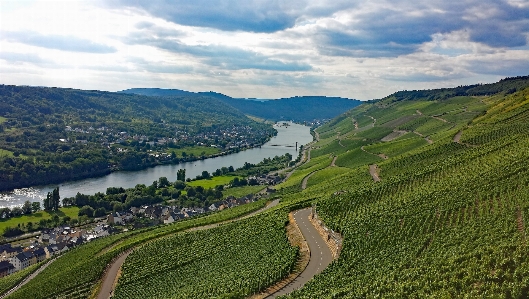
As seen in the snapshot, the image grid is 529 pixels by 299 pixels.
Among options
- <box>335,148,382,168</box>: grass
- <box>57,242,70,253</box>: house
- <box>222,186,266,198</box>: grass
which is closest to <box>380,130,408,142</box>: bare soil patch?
<box>335,148,382,168</box>: grass

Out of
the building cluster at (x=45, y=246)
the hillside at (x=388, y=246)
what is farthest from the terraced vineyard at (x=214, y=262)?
the building cluster at (x=45, y=246)

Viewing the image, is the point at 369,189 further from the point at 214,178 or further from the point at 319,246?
the point at 214,178

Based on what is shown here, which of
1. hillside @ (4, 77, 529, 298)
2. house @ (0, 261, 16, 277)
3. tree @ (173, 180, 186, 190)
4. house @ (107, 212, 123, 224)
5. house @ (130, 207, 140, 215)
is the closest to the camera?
hillside @ (4, 77, 529, 298)

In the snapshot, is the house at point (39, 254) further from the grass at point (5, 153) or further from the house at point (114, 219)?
the grass at point (5, 153)

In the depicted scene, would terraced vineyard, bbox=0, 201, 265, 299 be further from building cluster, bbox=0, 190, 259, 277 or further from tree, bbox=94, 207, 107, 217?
tree, bbox=94, 207, 107, 217

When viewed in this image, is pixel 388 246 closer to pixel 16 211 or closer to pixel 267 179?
pixel 16 211

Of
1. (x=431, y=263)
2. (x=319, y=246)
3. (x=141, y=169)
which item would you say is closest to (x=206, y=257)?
(x=319, y=246)
